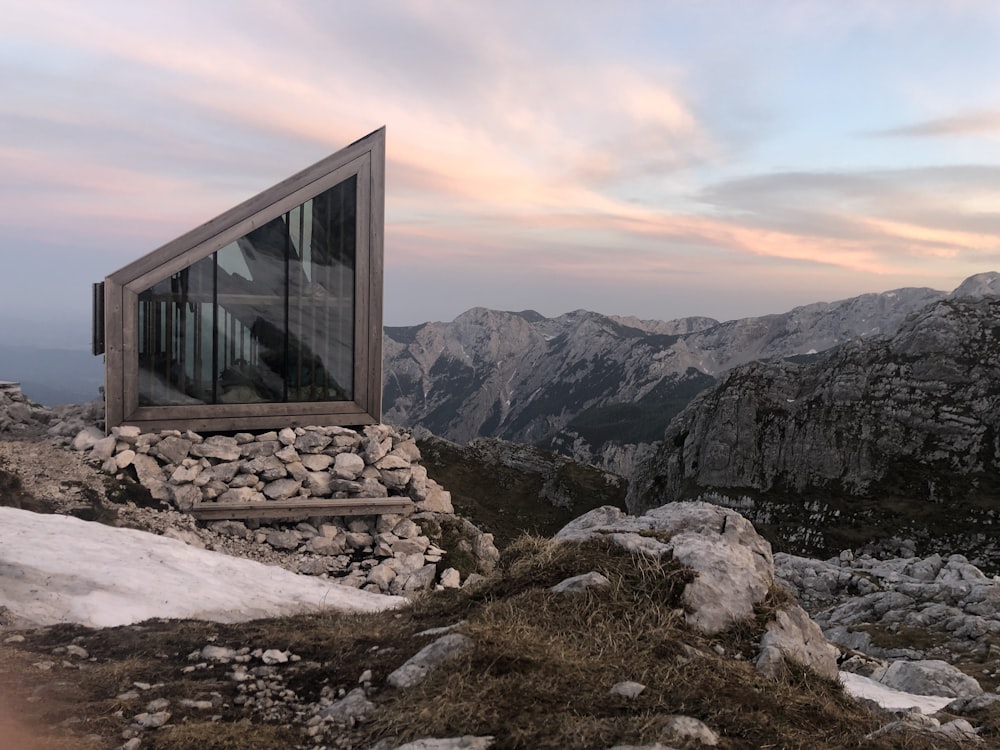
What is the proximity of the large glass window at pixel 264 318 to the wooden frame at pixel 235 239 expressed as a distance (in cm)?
20

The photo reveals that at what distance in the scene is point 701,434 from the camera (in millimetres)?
72625

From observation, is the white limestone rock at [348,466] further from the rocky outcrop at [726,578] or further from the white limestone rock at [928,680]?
the white limestone rock at [928,680]

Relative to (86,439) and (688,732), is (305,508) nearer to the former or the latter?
(86,439)

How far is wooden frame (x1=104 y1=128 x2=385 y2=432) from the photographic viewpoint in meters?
17.4

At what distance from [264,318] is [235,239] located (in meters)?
2.41

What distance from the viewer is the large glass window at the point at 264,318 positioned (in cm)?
1795

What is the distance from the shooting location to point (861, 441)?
62.1 meters

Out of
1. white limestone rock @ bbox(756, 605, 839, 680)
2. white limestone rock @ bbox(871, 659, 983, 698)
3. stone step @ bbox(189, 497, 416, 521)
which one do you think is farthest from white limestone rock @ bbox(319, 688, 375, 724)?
white limestone rock @ bbox(871, 659, 983, 698)

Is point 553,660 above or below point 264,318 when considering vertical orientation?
below

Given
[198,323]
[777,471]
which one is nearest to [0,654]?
[198,323]

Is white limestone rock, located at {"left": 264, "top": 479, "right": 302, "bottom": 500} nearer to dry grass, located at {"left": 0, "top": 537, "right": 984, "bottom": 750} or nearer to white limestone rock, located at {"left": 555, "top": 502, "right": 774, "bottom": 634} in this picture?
dry grass, located at {"left": 0, "top": 537, "right": 984, "bottom": 750}

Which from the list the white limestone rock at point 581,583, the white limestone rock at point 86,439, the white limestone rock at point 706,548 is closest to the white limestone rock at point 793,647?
the white limestone rock at point 706,548

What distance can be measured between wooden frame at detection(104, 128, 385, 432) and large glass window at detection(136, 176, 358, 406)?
20 centimetres

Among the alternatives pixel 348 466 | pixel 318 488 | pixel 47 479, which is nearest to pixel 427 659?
pixel 318 488
